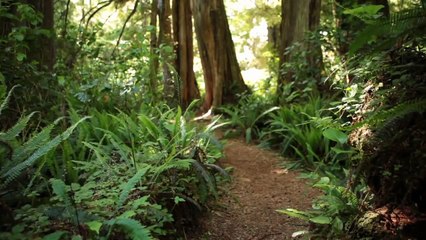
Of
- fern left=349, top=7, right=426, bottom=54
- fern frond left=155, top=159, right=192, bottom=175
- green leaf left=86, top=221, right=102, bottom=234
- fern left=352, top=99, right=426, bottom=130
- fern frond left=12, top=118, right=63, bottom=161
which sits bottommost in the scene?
green leaf left=86, top=221, right=102, bottom=234

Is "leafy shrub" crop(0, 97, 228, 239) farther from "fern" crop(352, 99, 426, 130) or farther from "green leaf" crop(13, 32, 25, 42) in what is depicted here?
"fern" crop(352, 99, 426, 130)

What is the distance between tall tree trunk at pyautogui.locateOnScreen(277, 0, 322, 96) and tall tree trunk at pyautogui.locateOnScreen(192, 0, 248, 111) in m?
1.35

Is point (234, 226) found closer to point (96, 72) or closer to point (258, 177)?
point (258, 177)

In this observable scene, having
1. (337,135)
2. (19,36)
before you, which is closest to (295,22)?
(337,135)

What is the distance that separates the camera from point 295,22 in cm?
811

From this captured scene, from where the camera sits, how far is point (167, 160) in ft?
11.3

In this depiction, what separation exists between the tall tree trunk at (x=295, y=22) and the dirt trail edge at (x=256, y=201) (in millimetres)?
2637

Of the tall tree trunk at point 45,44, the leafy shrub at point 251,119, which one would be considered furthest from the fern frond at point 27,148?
the leafy shrub at point 251,119

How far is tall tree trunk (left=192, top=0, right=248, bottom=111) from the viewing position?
9.00 meters

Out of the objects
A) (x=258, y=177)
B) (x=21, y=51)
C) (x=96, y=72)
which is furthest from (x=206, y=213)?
(x=96, y=72)

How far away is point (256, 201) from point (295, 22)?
195 inches

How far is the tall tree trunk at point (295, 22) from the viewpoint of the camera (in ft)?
26.3

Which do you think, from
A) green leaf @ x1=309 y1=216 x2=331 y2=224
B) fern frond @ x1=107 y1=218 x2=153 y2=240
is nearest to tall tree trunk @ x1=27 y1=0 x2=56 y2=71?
fern frond @ x1=107 y1=218 x2=153 y2=240

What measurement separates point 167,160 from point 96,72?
339 cm
